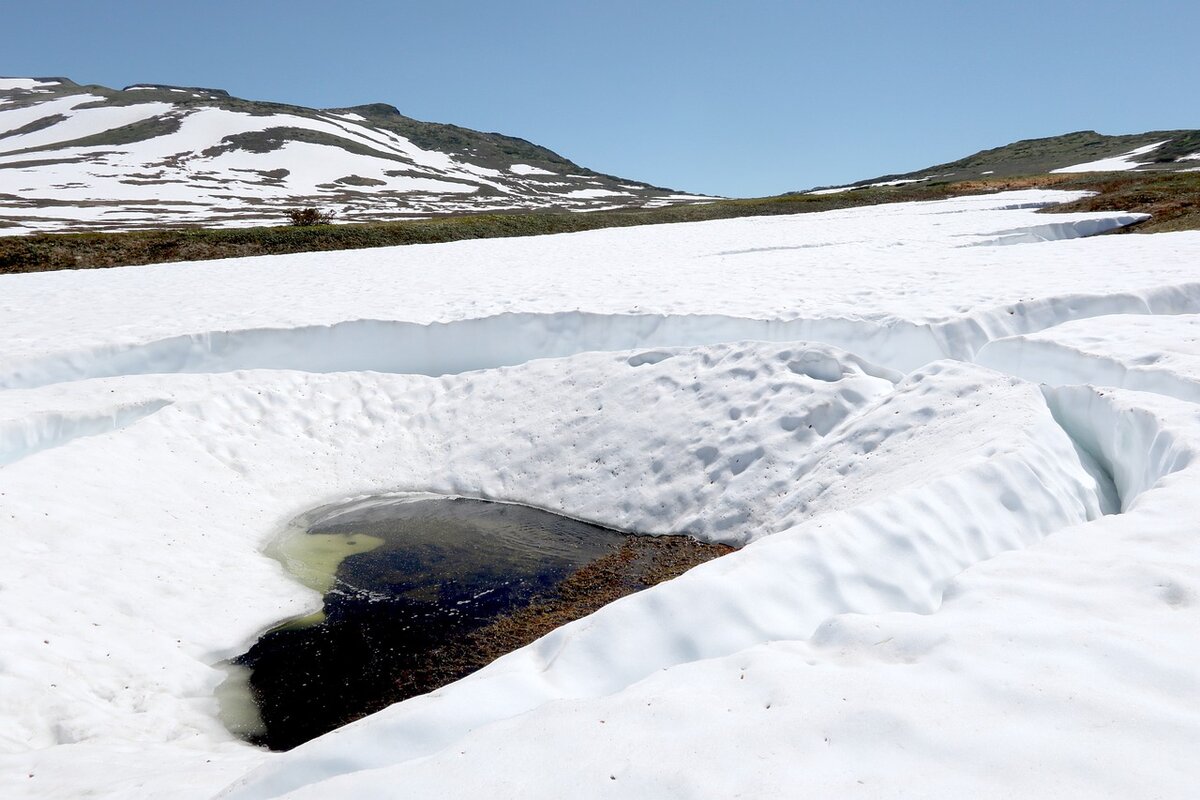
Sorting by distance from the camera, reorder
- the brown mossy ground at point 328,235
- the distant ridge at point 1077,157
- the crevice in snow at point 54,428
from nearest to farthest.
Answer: the crevice in snow at point 54,428 < the brown mossy ground at point 328,235 < the distant ridge at point 1077,157

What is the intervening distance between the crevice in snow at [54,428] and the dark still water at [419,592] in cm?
380

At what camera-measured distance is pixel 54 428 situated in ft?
37.2

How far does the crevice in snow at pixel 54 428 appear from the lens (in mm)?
10789

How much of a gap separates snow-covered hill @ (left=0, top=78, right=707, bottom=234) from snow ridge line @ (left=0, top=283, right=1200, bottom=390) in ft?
180

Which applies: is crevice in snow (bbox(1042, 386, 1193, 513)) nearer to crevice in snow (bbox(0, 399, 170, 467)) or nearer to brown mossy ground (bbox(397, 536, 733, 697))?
brown mossy ground (bbox(397, 536, 733, 697))

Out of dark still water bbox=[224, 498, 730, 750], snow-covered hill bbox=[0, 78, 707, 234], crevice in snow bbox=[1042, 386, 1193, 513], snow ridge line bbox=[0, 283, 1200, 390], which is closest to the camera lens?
crevice in snow bbox=[1042, 386, 1193, 513]

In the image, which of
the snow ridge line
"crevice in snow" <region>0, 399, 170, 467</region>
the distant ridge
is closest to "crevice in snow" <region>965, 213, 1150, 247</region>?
the snow ridge line

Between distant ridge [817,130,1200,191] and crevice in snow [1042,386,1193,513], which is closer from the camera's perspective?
crevice in snow [1042,386,1193,513]

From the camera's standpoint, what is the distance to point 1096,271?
15422mm

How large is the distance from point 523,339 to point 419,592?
727 cm

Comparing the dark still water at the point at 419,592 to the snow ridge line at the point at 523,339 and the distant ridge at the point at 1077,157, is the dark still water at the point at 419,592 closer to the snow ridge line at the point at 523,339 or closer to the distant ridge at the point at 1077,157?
the snow ridge line at the point at 523,339

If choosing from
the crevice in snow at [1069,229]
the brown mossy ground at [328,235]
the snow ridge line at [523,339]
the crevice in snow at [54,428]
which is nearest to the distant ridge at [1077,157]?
the brown mossy ground at [328,235]

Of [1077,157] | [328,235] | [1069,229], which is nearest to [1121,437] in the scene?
[1069,229]

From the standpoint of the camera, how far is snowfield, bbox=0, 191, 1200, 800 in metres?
3.57
